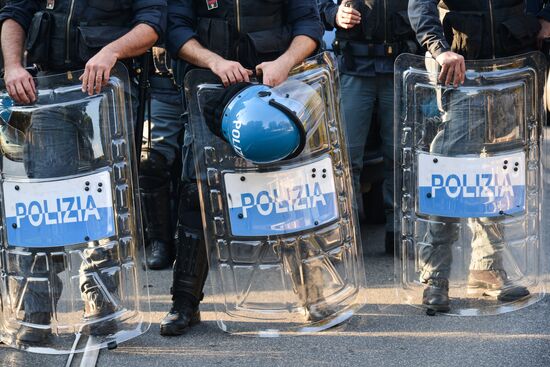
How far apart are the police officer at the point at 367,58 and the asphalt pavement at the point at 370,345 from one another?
115 cm

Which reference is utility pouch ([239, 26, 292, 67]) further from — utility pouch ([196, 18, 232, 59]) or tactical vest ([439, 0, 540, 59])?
tactical vest ([439, 0, 540, 59])

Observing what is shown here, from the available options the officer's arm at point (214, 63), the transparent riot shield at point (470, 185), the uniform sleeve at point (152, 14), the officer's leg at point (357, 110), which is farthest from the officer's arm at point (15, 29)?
the officer's leg at point (357, 110)

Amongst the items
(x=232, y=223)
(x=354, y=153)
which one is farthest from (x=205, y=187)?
(x=354, y=153)

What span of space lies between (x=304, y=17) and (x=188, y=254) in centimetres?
118

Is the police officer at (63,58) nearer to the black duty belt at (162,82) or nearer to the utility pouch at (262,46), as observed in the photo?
the utility pouch at (262,46)

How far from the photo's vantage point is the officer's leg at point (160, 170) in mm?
5844

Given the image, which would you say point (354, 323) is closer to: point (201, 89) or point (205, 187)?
point (205, 187)

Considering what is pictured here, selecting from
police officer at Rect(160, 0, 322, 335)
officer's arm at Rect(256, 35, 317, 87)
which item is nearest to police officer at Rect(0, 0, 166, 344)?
police officer at Rect(160, 0, 322, 335)

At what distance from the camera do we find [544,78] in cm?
489

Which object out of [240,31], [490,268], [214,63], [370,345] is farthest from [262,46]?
[490,268]

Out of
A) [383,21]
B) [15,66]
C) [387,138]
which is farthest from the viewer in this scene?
[387,138]

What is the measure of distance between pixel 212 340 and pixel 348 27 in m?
1.88

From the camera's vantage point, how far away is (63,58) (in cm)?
460

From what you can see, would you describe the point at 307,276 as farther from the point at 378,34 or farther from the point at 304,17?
the point at 378,34
